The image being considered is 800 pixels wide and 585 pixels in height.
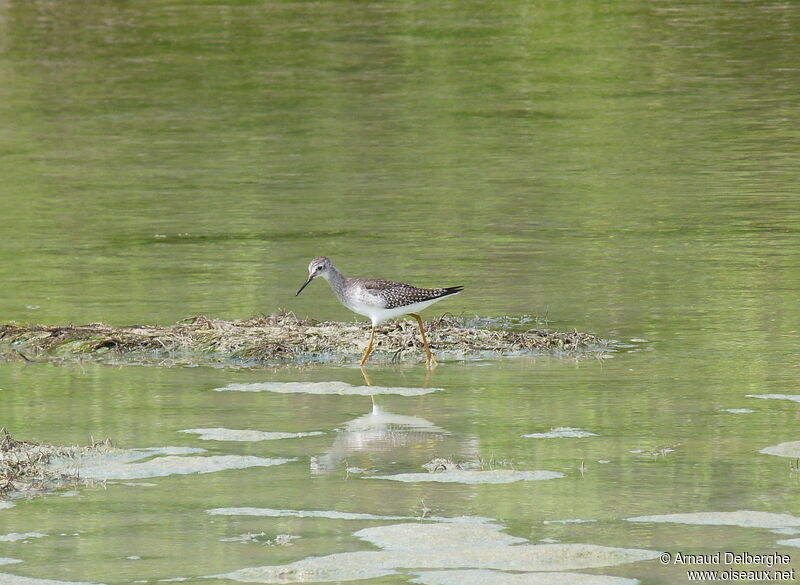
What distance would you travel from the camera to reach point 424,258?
675 inches

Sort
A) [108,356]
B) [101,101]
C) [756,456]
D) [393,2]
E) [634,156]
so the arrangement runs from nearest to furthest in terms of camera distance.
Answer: [756,456] < [108,356] < [634,156] < [101,101] < [393,2]

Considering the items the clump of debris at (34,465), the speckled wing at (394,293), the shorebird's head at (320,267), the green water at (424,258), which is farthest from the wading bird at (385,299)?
the clump of debris at (34,465)

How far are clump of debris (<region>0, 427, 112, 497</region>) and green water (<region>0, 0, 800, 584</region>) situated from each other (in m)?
0.34

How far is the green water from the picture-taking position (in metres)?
9.09

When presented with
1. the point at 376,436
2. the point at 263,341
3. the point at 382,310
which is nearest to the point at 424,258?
the point at 263,341

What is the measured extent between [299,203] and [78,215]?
242cm

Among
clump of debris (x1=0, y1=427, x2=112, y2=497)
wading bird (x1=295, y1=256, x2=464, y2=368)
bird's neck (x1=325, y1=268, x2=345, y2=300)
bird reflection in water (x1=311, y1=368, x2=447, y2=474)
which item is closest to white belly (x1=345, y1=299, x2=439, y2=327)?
wading bird (x1=295, y1=256, x2=464, y2=368)

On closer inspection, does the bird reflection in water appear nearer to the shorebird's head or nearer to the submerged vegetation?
the submerged vegetation

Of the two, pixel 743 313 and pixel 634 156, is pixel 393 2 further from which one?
pixel 743 313

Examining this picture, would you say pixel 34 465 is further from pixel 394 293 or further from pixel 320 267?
pixel 320 267

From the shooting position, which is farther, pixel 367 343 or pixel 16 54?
pixel 16 54

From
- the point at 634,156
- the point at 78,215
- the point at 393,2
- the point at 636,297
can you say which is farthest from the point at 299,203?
the point at 393,2

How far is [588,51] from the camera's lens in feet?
135

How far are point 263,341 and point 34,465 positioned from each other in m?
3.54
